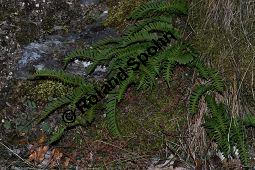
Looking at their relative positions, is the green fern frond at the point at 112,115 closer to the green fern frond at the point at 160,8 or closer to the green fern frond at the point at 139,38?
the green fern frond at the point at 139,38

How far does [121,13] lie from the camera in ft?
15.6

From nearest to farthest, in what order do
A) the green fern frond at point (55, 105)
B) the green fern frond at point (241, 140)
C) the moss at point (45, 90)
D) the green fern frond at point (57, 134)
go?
the green fern frond at point (241, 140), the green fern frond at point (57, 134), the green fern frond at point (55, 105), the moss at point (45, 90)

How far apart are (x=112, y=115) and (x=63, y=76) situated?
0.62 metres

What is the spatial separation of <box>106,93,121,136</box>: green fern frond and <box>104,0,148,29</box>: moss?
0.94 meters

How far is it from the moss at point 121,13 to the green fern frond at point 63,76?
2.57ft

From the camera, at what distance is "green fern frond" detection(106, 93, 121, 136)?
4.09 metres

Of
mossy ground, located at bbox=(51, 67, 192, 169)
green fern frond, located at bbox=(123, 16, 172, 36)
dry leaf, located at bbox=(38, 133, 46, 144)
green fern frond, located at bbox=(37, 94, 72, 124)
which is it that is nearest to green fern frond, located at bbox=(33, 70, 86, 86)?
green fern frond, located at bbox=(37, 94, 72, 124)

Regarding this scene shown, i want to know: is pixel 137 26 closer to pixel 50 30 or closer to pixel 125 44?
pixel 125 44

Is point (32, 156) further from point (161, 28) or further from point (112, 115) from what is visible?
point (161, 28)

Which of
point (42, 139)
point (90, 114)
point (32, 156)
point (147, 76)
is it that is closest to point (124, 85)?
point (147, 76)

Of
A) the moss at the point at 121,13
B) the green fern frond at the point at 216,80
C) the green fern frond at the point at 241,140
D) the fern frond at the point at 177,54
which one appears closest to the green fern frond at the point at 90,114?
the fern frond at the point at 177,54

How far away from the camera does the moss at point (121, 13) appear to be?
15.5 ft

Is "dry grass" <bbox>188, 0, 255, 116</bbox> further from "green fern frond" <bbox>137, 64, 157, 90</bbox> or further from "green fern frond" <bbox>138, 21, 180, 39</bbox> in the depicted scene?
"green fern frond" <bbox>137, 64, 157, 90</bbox>

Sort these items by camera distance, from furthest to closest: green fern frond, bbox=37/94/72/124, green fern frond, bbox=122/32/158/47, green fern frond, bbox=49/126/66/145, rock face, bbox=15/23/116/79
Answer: rock face, bbox=15/23/116/79 < green fern frond, bbox=122/32/158/47 < green fern frond, bbox=37/94/72/124 < green fern frond, bbox=49/126/66/145
